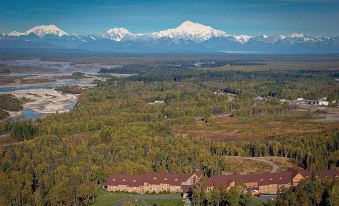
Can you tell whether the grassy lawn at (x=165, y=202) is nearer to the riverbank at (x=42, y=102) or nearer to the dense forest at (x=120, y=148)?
the dense forest at (x=120, y=148)

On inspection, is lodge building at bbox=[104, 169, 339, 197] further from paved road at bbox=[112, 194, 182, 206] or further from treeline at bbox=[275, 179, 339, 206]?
treeline at bbox=[275, 179, 339, 206]

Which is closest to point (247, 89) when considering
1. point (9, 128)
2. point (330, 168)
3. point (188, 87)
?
point (188, 87)

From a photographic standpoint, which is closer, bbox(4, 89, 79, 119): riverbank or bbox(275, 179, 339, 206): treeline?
bbox(275, 179, 339, 206): treeline

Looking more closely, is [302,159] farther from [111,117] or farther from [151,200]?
[111,117]

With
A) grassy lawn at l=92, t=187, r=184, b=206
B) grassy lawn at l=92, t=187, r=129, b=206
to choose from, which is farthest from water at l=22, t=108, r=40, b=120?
grassy lawn at l=92, t=187, r=184, b=206

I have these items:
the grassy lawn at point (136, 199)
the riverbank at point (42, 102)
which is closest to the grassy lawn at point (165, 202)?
the grassy lawn at point (136, 199)

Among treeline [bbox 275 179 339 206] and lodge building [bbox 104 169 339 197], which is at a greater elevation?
treeline [bbox 275 179 339 206]
